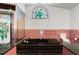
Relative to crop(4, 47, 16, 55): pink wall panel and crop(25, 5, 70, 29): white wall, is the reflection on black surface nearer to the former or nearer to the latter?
crop(4, 47, 16, 55): pink wall panel

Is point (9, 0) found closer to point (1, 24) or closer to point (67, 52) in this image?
point (1, 24)

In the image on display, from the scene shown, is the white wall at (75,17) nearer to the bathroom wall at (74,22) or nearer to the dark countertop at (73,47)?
the bathroom wall at (74,22)

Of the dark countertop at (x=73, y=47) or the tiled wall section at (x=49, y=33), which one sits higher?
the tiled wall section at (x=49, y=33)

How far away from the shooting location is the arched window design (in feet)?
3.70

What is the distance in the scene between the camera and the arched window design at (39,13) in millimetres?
1128

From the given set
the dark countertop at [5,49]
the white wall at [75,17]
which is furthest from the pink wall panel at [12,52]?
the white wall at [75,17]

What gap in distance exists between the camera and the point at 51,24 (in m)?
1.13

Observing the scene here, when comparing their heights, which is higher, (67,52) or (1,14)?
(1,14)

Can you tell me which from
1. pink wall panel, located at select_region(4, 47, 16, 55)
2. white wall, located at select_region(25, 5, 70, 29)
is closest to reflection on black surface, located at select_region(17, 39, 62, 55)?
pink wall panel, located at select_region(4, 47, 16, 55)

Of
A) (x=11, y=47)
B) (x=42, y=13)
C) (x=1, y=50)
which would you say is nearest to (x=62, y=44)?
(x=42, y=13)

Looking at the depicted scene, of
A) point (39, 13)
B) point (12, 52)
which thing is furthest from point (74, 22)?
point (12, 52)

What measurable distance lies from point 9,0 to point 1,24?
25 centimetres

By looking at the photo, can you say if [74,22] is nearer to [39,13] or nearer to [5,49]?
[39,13]
